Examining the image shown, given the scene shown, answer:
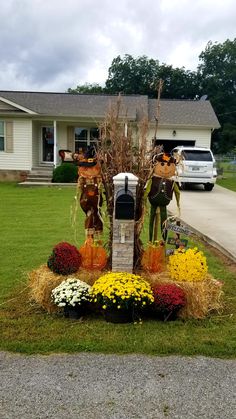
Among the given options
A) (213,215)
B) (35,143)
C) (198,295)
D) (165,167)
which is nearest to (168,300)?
(198,295)

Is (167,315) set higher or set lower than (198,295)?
lower

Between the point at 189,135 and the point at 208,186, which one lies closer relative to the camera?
the point at 208,186

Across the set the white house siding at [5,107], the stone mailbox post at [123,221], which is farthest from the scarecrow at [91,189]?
the white house siding at [5,107]

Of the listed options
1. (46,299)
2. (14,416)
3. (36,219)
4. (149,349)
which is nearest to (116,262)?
(46,299)

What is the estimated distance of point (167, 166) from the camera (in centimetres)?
A: 518

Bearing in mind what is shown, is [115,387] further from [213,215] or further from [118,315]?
[213,215]

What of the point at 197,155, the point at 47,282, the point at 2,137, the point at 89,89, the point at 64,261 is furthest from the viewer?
the point at 89,89

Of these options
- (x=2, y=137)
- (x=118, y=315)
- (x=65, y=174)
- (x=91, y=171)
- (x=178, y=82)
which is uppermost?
(x=178, y=82)

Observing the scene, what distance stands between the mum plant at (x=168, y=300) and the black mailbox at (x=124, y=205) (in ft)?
2.67

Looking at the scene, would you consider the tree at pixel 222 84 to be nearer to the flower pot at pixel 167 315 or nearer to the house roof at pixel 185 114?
the house roof at pixel 185 114

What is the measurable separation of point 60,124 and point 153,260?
18.2 m

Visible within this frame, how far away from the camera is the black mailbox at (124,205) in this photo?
442cm

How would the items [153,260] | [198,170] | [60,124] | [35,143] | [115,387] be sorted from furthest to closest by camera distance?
1. [60,124]
2. [35,143]
3. [198,170]
4. [153,260]
5. [115,387]

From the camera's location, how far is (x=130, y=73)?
64375mm
